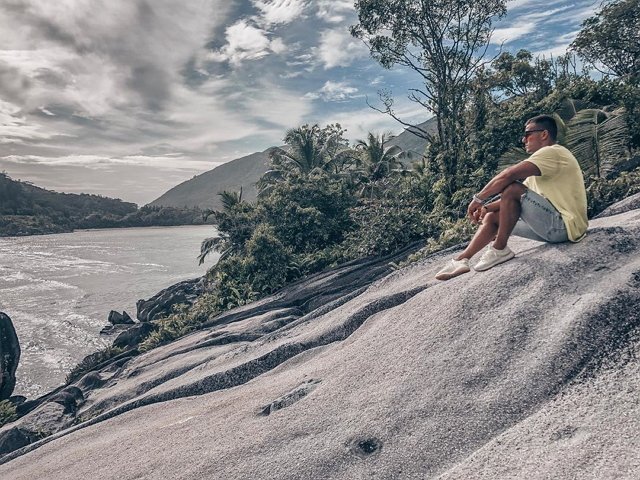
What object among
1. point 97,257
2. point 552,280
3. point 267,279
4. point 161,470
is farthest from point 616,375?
point 97,257

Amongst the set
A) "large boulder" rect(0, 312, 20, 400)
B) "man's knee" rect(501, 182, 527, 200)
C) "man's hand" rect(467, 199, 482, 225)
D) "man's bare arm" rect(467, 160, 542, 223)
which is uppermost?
"man's bare arm" rect(467, 160, 542, 223)

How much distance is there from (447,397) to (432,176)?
54.2 feet

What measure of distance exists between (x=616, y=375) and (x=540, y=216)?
2.03m

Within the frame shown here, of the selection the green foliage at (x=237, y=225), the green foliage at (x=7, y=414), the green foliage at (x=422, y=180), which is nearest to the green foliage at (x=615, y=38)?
the green foliage at (x=422, y=180)

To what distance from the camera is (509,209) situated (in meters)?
4.89

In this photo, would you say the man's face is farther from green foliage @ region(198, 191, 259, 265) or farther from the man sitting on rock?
green foliage @ region(198, 191, 259, 265)

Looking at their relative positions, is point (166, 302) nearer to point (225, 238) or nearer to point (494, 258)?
point (225, 238)

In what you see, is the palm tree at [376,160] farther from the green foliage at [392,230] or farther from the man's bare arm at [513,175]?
the man's bare arm at [513,175]

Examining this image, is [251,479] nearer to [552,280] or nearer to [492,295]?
[492,295]

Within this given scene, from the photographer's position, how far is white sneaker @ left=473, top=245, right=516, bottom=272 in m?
5.20

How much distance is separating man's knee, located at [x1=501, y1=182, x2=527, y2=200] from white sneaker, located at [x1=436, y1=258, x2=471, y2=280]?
3.71 feet

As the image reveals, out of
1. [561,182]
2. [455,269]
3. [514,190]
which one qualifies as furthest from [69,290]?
[561,182]

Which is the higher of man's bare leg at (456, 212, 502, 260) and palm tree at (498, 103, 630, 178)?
palm tree at (498, 103, 630, 178)

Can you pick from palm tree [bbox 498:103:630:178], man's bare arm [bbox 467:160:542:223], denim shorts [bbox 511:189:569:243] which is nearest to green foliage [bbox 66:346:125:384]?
man's bare arm [bbox 467:160:542:223]
